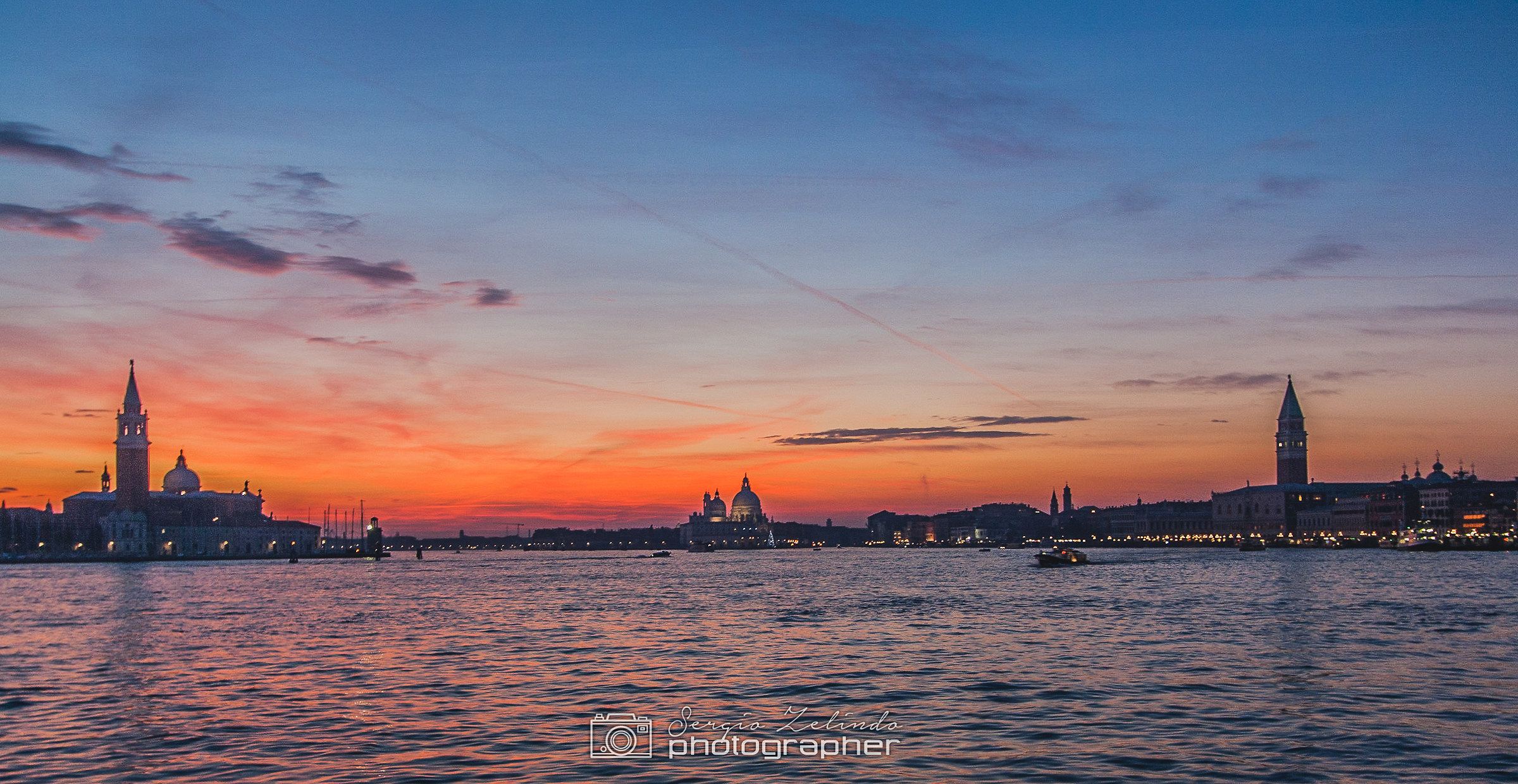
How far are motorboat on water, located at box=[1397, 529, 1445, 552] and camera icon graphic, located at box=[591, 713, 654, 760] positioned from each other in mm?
182909

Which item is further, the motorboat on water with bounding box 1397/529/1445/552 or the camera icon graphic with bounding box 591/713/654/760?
the motorboat on water with bounding box 1397/529/1445/552

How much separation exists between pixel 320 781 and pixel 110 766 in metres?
4.10

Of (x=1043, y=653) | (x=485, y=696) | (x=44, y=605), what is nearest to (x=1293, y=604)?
(x=1043, y=653)

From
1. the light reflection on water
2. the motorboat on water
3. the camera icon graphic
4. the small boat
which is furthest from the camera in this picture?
the motorboat on water

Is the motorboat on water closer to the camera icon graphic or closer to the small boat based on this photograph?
the small boat

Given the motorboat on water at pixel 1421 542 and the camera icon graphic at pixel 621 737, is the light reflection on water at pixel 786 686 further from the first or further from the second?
the motorboat on water at pixel 1421 542

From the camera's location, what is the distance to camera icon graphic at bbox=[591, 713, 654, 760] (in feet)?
66.1

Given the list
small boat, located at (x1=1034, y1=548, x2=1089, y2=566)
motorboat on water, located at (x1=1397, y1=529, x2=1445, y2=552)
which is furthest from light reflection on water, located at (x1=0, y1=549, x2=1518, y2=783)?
motorboat on water, located at (x1=1397, y1=529, x2=1445, y2=552)

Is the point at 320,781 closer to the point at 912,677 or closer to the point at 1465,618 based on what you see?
the point at 912,677

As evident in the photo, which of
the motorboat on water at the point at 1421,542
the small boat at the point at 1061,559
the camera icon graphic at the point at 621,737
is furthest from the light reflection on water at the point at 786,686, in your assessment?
the motorboat on water at the point at 1421,542

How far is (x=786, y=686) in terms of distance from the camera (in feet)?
90.9

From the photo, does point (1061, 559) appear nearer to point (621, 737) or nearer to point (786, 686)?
point (786, 686)

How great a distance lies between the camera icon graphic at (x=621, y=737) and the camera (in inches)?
793

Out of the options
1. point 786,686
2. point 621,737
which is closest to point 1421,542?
point 786,686
